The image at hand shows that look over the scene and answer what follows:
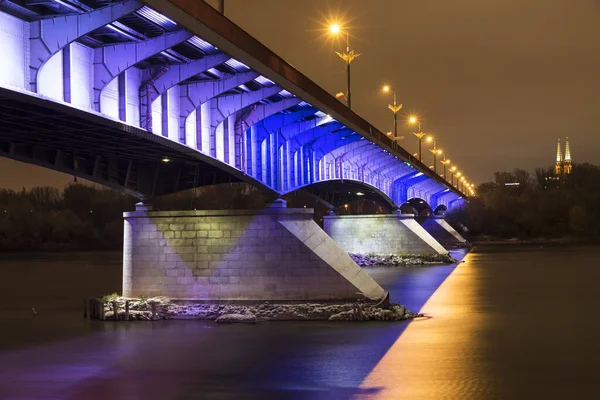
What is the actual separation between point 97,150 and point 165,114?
14.7ft

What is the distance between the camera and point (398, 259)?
69.4 metres

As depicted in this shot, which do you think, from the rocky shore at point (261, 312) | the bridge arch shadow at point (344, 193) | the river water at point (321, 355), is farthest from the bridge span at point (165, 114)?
the bridge arch shadow at point (344, 193)

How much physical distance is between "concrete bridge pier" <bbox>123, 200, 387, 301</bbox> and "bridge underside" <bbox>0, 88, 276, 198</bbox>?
199 centimetres

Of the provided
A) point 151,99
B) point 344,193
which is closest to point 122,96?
point 151,99

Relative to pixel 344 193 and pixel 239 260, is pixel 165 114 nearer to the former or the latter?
pixel 239 260

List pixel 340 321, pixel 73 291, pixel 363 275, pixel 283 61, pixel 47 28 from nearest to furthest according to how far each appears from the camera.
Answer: pixel 47 28
pixel 283 61
pixel 340 321
pixel 363 275
pixel 73 291

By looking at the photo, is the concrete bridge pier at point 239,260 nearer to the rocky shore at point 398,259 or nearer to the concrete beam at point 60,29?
the concrete beam at point 60,29

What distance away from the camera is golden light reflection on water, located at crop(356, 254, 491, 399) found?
1684cm

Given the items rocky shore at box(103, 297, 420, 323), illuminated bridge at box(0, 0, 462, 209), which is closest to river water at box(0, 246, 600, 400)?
rocky shore at box(103, 297, 420, 323)

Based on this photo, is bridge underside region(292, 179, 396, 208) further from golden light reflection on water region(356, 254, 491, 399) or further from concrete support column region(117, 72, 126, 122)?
concrete support column region(117, 72, 126, 122)

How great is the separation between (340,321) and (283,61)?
358 inches

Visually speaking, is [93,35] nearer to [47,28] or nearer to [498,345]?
[47,28]

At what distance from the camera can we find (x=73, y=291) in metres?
47.0

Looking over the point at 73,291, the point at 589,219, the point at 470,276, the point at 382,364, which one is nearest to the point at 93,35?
the point at 382,364
